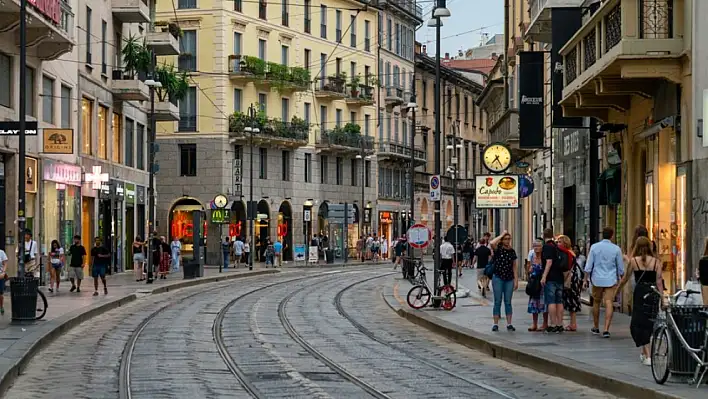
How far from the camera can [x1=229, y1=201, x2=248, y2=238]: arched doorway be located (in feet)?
235

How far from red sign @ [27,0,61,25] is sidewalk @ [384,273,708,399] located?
13.4 meters

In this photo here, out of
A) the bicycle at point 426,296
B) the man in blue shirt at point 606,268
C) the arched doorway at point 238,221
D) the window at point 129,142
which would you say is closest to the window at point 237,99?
the arched doorway at point 238,221

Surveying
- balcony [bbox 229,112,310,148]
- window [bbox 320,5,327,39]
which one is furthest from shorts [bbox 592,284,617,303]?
window [bbox 320,5,327,39]

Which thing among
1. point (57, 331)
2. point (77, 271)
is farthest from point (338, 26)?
point (57, 331)

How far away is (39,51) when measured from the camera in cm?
3925

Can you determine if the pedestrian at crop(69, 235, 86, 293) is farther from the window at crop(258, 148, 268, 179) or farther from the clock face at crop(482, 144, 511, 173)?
the window at crop(258, 148, 268, 179)

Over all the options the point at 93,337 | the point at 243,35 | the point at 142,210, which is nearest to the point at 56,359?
the point at 93,337

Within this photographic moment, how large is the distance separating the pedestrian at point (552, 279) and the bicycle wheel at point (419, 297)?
8.58m

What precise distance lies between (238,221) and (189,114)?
670cm

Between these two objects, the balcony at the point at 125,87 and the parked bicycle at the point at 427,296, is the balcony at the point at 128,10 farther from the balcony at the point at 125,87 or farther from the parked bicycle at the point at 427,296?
the parked bicycle at the point at 427,296

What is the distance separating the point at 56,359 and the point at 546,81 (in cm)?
2318

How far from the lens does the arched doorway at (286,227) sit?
249ft

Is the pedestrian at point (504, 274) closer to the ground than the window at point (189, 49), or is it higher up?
closer to the ground

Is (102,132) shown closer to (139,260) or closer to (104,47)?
(104,47)
